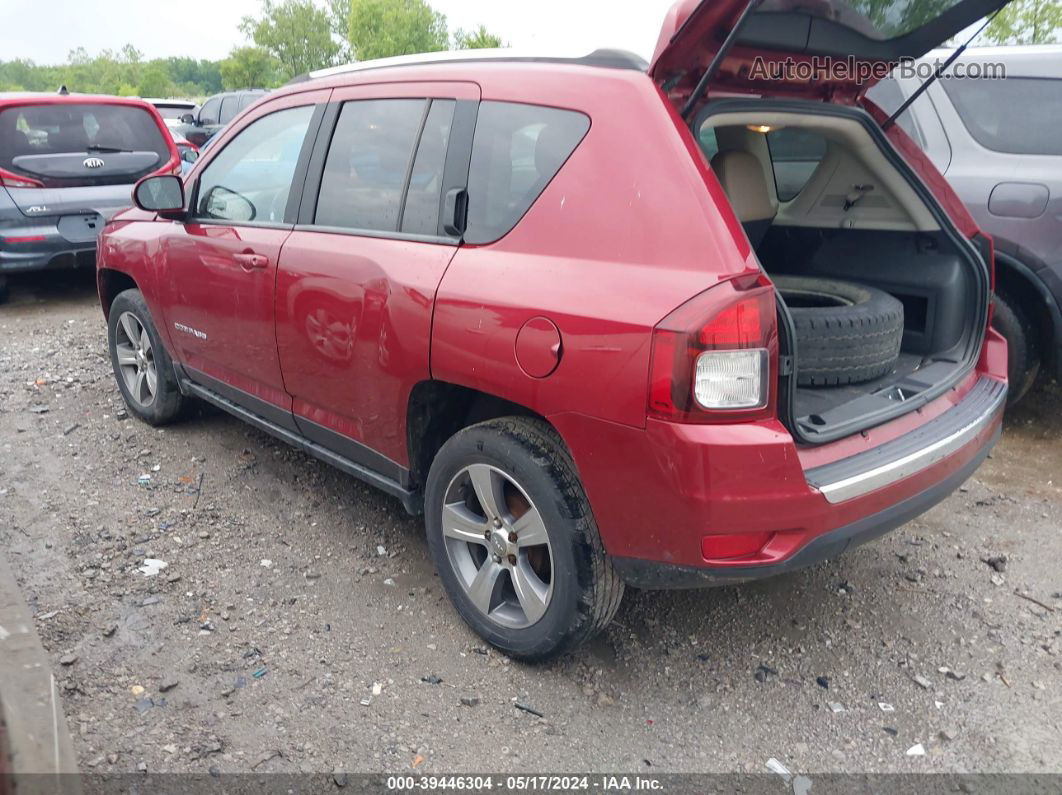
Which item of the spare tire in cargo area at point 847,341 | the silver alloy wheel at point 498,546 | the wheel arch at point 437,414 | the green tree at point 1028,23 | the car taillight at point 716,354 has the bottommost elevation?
the silver alloy wheel at point 498,546

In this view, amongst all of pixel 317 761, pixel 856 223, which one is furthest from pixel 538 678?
pixel 856 223

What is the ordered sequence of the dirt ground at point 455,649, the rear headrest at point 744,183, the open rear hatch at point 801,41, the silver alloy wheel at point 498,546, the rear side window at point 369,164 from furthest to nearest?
the rear headrest at point 744,183 → the rear side window at point 369,164 → the silver alloy wheel at point 498,546 → the dirt ground at point 455,649 → the open rear hatch at point 801,41

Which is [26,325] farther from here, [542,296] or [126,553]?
[542,296]

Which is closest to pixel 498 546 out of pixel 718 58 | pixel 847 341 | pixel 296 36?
pixel 847 341

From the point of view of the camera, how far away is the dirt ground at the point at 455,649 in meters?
2.50

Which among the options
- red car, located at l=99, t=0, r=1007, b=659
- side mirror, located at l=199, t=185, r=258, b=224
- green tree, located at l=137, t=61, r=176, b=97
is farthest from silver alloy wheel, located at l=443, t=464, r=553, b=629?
green tree, located at l=137, t=61, r=176, b=97

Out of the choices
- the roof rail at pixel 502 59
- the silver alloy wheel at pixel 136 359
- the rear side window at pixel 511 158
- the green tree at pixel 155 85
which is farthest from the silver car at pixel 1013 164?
the green tree at pixel 155 85

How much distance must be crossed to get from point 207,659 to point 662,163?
2.13m

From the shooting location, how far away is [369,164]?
3.16m

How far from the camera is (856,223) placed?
3.65 metres

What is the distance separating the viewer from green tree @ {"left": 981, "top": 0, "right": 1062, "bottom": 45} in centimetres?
1275

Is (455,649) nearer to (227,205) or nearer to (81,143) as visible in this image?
(227,205)

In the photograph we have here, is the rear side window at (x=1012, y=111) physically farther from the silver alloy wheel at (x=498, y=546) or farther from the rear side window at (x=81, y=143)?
the rear side window at (x=81, y=143)

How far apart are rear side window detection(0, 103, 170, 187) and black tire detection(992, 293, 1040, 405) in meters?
6.96
